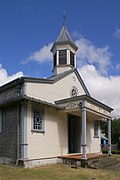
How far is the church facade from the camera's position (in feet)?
41.4

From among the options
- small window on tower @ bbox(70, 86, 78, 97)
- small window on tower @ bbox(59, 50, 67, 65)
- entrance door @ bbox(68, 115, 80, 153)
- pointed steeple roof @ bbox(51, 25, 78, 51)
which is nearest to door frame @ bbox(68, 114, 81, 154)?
entrance door @ bbox(68, 115, 80, 153)

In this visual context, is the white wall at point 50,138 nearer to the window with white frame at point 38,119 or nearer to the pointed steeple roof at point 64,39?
the window with white frame at point 38,119

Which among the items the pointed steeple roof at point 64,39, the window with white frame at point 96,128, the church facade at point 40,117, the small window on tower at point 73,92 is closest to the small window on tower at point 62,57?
the pointed steeple roof at point 64,39

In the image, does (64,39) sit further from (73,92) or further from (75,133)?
(75,133)

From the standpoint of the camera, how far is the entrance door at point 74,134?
17609 mm

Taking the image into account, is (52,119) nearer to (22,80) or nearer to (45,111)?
(45,111)

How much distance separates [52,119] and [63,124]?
1.40 metres

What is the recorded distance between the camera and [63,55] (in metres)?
19.1

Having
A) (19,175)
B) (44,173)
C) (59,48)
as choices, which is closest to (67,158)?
(44,173)

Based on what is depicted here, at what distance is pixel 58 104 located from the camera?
15.0 m

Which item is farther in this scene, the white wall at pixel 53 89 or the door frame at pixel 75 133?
the door frame at pixel 75 133

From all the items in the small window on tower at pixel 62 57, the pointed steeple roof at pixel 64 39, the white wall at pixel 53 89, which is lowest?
the white wall at pixel 53 89

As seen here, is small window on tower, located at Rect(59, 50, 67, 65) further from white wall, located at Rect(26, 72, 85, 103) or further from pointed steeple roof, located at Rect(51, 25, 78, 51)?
white wall, located at Rect(26, 72, 85, 103)

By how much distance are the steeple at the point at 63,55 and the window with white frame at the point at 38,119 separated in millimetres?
5974
